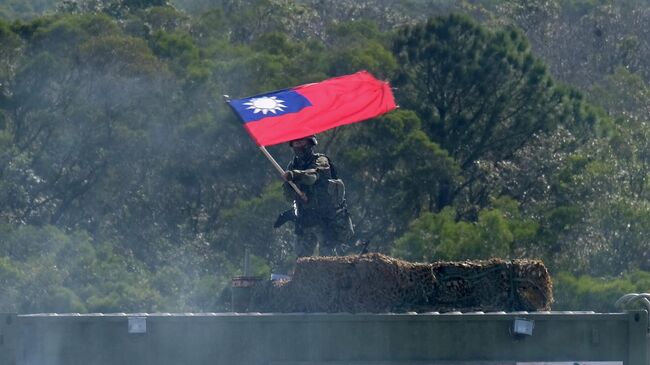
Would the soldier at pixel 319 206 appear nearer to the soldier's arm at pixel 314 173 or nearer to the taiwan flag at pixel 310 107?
the soldier's arm at pixel 314 173

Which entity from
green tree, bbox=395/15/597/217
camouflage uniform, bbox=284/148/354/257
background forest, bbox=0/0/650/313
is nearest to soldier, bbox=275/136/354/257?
camouflage uniform, bbox=284/148/354/257

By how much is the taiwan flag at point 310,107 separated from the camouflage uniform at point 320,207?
355mm

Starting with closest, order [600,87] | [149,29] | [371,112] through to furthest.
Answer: [371,112] → [149,29] → [600,87]

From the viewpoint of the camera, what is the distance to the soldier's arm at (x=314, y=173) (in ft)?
47.6

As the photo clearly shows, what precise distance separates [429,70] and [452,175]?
4.21m

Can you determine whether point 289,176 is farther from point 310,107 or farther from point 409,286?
point 409,286

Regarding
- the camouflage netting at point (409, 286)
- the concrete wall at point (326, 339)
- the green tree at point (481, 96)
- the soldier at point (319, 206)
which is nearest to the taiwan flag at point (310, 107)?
the soldier at point (319, 206)

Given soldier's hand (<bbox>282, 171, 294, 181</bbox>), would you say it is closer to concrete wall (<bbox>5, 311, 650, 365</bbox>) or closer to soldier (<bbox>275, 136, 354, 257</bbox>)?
soldier (<bbox>275, 136, 354, 257</bbox>)

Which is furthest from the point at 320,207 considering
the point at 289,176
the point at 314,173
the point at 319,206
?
the point at 289,176

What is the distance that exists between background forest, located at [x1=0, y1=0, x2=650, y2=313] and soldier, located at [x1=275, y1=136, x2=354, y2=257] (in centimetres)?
1497

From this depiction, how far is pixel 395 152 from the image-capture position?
36031 mm

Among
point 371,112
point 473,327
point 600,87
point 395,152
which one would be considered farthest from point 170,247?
point 473,327

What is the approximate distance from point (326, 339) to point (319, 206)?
2613mm

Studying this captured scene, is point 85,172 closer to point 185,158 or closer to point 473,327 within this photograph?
point 185,158
